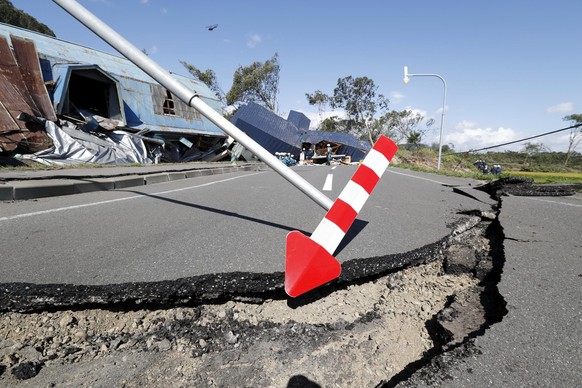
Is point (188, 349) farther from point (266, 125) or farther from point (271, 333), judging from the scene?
point (266, 125)

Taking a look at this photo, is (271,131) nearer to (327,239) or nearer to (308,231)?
(308,231)

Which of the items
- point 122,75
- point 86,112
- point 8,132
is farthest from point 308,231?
point 122,75

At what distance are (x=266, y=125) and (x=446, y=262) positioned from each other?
2309cm

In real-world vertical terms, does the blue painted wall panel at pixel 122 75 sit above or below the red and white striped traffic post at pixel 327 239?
above

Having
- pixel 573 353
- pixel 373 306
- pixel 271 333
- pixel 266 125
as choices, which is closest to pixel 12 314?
pixel 271 333

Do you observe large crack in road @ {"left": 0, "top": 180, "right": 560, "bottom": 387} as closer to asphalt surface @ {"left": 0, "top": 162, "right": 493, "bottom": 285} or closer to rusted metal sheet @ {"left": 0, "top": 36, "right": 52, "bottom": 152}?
asphalt surface @ {"left": 0, "top": 162, "right": 493, "bottom": 285}

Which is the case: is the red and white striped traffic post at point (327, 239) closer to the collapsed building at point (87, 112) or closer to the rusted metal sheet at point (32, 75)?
the collapsed building at point (87, 112)

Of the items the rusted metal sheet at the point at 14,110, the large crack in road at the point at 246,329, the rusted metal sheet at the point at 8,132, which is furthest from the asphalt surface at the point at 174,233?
the rusted metal sheet at the point at 14,110

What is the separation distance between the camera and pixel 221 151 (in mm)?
19922

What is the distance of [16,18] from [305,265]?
4561cm

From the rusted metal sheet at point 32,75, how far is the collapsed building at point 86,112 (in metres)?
0.03

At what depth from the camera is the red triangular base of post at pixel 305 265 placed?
67.2 inches

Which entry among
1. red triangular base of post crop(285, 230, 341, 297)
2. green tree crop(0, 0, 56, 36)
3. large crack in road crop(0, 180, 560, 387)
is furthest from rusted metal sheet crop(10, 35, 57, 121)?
green tree crop(0, 0, 56, 36)

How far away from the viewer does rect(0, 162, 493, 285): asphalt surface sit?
1997mm
